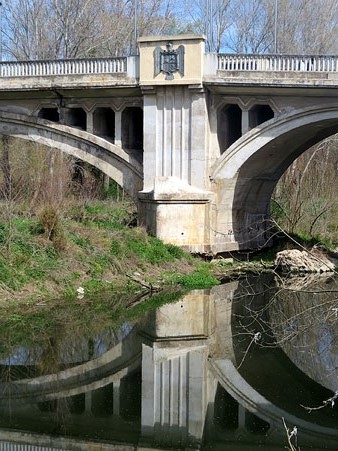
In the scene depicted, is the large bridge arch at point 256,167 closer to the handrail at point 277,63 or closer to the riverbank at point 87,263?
the handrail at point 277,63

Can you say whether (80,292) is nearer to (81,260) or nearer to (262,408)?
(81,260)

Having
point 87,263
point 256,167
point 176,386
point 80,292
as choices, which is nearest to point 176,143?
point 256,167

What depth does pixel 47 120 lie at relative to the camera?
22.8 meters

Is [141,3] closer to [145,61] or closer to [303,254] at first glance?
[145,61]

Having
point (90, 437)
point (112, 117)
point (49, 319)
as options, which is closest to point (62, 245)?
point (49, 319)

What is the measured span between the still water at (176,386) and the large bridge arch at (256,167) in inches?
239

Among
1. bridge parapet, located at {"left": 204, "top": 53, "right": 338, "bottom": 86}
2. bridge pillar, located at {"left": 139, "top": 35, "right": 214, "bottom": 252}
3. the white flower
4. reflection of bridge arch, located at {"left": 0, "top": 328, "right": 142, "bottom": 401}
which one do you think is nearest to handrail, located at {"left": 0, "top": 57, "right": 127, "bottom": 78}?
bridge pillar, located at {"left": 139, "top": 35, "right": 214, "bottom": 252}

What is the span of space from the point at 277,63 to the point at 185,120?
2983 millimetres

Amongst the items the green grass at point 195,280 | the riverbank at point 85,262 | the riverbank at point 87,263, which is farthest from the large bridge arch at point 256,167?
the green grass at point 195,280

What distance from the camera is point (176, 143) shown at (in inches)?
825

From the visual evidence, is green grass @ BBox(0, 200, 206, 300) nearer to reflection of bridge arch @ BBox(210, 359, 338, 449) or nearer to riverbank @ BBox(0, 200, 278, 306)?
riverbank @ BBox(0, 200, 278, 306)

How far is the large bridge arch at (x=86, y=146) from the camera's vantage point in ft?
72.5

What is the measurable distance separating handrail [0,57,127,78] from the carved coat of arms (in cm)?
117

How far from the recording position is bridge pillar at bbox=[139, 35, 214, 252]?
804 inches
